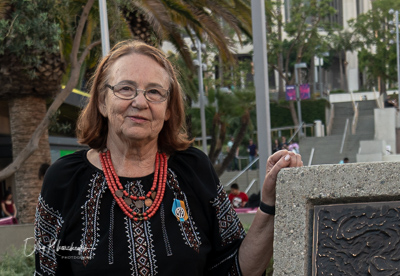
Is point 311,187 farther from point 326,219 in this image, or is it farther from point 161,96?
point 161,96

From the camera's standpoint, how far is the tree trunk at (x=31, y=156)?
498 inches

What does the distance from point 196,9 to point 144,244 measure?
38.5ft

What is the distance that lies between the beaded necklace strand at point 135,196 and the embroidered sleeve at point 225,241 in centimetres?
23

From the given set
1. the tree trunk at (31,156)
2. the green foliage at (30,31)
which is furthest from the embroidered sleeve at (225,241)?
the tree trunk at (31,156)

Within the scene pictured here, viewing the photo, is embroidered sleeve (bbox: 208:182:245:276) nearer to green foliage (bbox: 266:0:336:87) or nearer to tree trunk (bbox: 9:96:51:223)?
tree trunk (bbox: 9:96:51:223)

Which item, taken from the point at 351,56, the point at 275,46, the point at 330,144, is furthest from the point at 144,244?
the point at 351,56

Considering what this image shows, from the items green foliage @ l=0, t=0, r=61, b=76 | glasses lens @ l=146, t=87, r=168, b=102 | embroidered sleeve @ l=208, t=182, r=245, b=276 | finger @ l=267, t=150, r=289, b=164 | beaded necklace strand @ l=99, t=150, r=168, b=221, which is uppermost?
green foliage @ l=0, t=0, r=61, b=76

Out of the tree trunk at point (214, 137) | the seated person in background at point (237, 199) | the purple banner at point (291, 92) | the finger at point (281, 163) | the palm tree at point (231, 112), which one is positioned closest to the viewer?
the finger at point (281, 163)

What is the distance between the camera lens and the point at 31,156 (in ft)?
41.8

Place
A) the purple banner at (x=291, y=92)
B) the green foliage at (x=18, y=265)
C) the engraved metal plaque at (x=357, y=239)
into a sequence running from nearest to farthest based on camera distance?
the engraved metal plaque at (x=357, y=239)
the green foliage at (x=18, y=265)
the purple banner at (x=291, y=92)

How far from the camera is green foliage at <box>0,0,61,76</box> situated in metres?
11.7

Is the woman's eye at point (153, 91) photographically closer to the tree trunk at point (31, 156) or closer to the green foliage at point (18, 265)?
the green foliage at point (18, 265)

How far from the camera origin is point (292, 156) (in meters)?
3.16
